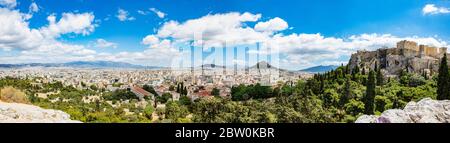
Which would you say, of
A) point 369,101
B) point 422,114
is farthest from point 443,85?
point 422,114

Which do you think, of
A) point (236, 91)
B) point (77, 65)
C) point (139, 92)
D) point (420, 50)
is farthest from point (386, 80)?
point (77, 65)

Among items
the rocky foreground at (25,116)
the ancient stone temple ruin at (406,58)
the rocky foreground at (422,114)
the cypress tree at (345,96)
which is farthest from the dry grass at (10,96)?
the ancient stone temple ruin at (406,58)

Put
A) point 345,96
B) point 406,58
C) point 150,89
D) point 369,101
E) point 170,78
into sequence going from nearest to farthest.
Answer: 1. point 369,101
2. point 345,96
3. point 406,58
4. point 150,89
5. point 170,78

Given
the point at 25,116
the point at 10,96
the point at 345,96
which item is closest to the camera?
the point at 25,116

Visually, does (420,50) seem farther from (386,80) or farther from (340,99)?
(340,99)

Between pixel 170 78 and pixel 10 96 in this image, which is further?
pixel 170 78

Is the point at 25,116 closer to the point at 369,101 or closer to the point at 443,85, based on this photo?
the point at 369,101

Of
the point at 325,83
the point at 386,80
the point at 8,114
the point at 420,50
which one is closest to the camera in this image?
the point at 8,114
